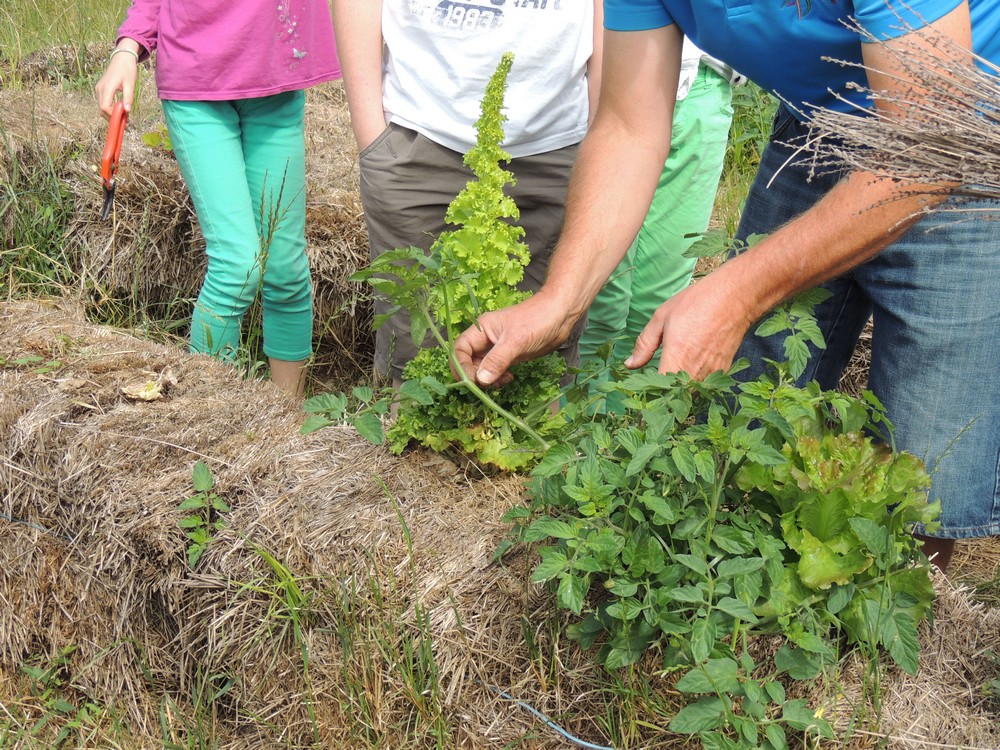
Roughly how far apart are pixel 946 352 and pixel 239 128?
7.43 ft

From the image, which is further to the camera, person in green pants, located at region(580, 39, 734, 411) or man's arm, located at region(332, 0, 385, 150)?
person in green pants, located at region(580, 39, 734, 411)

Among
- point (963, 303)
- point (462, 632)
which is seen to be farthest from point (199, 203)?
point (963, 303)

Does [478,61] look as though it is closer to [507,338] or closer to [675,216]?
[675,216]

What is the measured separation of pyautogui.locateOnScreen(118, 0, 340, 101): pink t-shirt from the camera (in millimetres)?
2932

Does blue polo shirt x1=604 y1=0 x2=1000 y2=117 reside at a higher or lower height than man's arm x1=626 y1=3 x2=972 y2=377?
higher

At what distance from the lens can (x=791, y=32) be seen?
1817mm

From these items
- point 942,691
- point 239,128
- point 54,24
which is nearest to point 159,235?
point 239,128

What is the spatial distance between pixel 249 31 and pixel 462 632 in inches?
81.3

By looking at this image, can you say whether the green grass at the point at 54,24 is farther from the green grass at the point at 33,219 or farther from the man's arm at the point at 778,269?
the man's arm at the point at 778,269

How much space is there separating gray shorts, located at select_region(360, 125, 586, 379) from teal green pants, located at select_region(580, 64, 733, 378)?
0.31 meters

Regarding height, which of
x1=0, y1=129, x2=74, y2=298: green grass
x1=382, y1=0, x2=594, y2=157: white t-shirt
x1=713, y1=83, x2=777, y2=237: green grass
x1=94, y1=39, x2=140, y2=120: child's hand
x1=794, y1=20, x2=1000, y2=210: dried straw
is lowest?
x1=0, y1=129, x2=74, y2=298: green grass

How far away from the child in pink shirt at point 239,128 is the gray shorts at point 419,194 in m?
0.40

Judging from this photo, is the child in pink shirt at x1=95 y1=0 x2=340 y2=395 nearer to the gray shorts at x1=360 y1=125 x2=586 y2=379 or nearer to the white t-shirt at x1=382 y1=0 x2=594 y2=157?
the gray shorts at x1=360 y1=125 x2=586 y2=379

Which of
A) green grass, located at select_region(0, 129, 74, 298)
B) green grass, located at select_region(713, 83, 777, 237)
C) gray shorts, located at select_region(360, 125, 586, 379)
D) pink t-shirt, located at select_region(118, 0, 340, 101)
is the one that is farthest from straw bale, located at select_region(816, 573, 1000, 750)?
green grass, located at select_region(0, 129, 74, 298)
